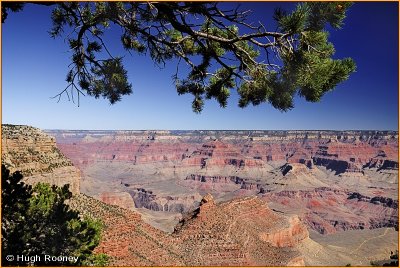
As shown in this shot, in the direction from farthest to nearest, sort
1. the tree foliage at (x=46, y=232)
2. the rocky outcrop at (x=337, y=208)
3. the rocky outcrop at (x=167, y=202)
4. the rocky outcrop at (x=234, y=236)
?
the rocky outcrop at (x=167, y=202), the rocky outcrop at (x=337, y=208), the rocky outcrop at (x=234, y=236), the tree foliage at (x=46, y=232)

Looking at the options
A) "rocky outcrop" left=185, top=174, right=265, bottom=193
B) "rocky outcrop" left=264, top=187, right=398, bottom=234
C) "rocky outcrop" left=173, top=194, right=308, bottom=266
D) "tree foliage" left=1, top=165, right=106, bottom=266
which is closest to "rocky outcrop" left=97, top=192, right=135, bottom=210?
"rocky outcrop" left=264, top=187, right=398, bottom=234

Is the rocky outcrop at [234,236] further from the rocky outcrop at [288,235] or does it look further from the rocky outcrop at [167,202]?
the rocky outcrop at [167,202]

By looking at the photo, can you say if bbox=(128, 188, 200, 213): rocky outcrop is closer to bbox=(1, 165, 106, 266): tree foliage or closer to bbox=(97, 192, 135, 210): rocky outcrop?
bbox=(97, 192, 135, 210): rocky outcrop

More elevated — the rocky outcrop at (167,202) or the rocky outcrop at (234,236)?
the rocky outcrop at (234,236)

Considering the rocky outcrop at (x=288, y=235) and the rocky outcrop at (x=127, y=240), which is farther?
the rocky outcrop at (x=288, y=235)

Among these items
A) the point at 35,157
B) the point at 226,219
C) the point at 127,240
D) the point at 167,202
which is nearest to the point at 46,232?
the point at 127,240

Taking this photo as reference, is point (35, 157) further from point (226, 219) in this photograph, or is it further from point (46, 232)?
point (226, 219)

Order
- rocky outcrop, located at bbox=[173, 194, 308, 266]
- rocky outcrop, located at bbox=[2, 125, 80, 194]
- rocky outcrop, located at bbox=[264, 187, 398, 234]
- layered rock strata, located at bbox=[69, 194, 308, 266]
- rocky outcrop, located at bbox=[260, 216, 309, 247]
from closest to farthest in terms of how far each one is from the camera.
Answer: layered rock strata, located at bbox=[69, 194, 308, 266], rocky outcrop, located at bbox=[2, 125, 80, 194], rocky outcrop, located at bbox=[173, 194, 308, 266], rocky outcrop, located at bbox=[260, 216, 309, 247], rocky outcrop, located at bbox=[264, 187, 398, 234]

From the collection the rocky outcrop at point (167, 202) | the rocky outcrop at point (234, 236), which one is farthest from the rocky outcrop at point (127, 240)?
the rocky outcrop at point (167, 202)
